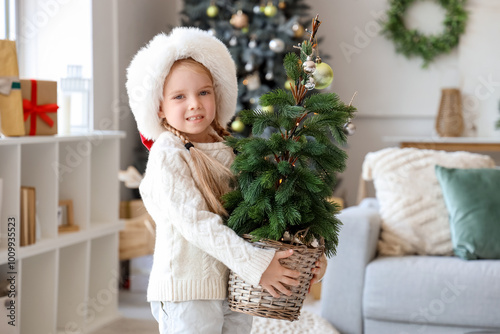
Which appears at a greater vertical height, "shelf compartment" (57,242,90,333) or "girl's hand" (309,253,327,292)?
"girl's hand" (309,253,327,292)

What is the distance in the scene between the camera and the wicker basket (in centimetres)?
124

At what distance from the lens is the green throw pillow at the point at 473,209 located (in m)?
2.52

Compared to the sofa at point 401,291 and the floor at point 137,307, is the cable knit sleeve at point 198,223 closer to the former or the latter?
the sofa at point 401,291

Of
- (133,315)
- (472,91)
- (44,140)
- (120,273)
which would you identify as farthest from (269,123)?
(472,91)

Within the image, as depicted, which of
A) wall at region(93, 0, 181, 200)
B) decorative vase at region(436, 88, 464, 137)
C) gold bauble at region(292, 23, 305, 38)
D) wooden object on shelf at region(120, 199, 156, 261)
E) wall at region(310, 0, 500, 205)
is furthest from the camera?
wall at region(310, 0, 500, 205)

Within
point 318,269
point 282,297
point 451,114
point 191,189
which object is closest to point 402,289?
point 318,269

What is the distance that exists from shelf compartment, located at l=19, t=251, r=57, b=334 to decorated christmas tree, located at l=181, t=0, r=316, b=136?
1688mm

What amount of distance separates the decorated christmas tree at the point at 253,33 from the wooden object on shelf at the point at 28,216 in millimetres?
1742

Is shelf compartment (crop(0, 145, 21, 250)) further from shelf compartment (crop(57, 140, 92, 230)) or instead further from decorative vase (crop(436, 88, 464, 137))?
decorative vase (crop(436, 88, 464, 137))

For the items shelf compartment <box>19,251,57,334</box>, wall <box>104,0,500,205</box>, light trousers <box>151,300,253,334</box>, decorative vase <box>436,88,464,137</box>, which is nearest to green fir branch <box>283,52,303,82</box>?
light trousers <box>151,300,253,334</box>

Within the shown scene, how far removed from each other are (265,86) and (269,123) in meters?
2.87

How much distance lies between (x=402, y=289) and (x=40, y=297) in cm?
153

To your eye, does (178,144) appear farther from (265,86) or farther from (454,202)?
(265,86)

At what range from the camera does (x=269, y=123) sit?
1285mm
